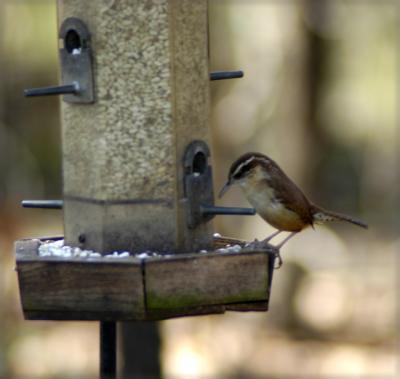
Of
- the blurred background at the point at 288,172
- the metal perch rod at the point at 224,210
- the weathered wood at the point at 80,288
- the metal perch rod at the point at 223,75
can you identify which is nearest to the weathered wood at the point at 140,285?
the weathered wood at the point at 80,288

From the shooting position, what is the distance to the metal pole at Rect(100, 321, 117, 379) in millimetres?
4121

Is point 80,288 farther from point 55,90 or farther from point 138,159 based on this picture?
point 55,90

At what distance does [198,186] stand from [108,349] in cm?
89

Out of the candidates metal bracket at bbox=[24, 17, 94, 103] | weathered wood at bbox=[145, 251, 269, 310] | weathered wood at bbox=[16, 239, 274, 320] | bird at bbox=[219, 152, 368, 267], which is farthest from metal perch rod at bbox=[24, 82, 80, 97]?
bird at bbox=[219, 152, 368, 267]

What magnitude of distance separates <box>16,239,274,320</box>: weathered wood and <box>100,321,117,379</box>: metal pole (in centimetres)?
24

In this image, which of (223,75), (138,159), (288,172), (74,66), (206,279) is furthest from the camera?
(288,172)

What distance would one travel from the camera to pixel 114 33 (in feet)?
14.3

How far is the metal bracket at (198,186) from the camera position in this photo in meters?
4.50

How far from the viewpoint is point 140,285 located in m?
3.83

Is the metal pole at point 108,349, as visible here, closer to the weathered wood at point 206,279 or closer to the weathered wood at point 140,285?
the weathered wood at point 140,285

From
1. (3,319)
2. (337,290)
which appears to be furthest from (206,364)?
(337,290)

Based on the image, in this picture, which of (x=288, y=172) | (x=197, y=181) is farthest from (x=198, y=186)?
(x=288, y=172)

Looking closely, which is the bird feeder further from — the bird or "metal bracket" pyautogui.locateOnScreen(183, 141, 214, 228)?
the bird

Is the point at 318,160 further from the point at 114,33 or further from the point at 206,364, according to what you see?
the point at 114,33
